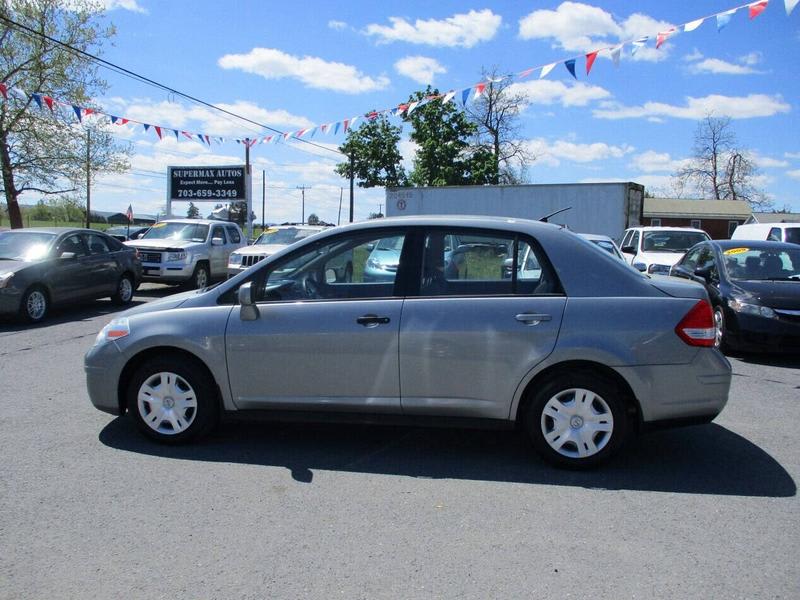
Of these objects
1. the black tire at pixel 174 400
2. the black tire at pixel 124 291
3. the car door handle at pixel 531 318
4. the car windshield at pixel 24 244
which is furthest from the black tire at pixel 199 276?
the car door handle at pixel 531 318

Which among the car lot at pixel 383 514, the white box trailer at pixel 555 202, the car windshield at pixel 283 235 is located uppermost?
the white box trailer at pixel 555 202

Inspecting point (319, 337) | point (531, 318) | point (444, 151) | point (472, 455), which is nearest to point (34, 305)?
point (319, 337)

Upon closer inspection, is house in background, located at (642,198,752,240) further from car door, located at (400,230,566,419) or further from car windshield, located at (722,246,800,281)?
car door, located at (400,230,566,419)

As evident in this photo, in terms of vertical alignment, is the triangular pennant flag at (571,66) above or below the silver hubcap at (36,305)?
above

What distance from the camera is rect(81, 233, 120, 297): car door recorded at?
1231 cm

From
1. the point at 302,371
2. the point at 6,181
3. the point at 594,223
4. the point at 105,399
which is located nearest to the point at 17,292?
the point at 105,399

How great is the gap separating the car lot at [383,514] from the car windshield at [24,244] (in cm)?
657

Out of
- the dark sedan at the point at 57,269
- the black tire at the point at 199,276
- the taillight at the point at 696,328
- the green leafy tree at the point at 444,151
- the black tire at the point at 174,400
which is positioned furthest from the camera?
the green leafy tree at the point at 444,151

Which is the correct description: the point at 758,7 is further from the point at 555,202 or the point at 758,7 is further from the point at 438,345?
the point at 555,202

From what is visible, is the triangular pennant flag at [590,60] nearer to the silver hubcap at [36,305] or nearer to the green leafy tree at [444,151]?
the silver hubcap at [36,305]

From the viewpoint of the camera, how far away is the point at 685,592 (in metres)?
3.03

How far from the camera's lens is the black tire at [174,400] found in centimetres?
480

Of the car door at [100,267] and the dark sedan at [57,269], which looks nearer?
the dark sedan at [57,269]

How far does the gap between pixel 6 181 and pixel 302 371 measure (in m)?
27.9
